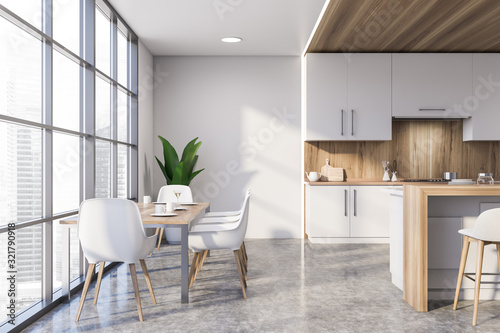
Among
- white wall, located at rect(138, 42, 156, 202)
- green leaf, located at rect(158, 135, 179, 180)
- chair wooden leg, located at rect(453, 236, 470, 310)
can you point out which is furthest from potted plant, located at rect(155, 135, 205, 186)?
chair wooden leg, located at rect(453, 236, 470, 310)

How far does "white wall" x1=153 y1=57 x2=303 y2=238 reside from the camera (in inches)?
264

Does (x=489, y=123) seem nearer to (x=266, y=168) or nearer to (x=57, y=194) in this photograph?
(x=266, y=168)

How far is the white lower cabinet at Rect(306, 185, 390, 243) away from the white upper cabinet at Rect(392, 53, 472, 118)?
1.25m

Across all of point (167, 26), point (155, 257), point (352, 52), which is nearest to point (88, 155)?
point (155, 257)

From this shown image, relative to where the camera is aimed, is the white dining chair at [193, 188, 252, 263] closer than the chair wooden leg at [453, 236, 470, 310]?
No

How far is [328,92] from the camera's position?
242 inches

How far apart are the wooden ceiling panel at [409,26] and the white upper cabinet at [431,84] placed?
14cm

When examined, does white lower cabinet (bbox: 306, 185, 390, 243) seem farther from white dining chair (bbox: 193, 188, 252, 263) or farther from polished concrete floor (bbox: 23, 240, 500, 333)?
white dining chair (bbox: 193, 188, 252, 263)

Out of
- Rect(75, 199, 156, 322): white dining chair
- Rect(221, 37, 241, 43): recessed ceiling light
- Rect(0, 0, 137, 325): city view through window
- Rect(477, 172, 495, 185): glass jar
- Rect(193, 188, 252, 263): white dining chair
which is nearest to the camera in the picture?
Rect(0, 0, 137, 325): city view through window

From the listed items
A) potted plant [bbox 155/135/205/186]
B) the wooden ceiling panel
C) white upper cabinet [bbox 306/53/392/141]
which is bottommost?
potted plant [bbox 155/135/205/186]

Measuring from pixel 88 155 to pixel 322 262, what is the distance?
271 centimetres

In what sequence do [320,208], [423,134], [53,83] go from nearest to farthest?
[53,83], [320,208], [423,134]

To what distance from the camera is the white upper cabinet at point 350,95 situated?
6105 millimetres

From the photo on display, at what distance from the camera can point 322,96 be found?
6.14 meters
